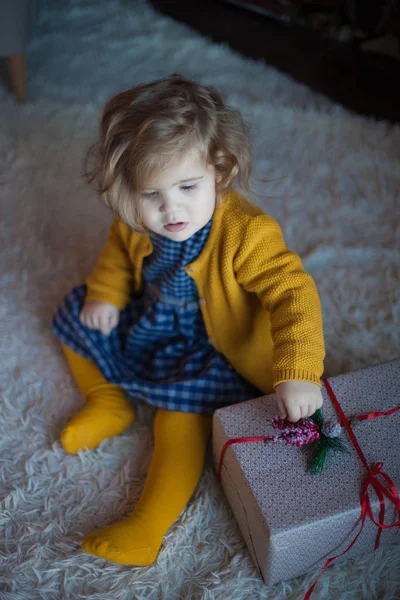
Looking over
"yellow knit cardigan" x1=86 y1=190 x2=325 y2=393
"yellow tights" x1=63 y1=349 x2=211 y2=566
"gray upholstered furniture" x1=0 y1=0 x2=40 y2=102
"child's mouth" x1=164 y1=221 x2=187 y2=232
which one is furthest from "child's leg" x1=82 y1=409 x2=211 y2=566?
"gray upholstered furniture" x1=0 y1=0 x2=40 y2=102

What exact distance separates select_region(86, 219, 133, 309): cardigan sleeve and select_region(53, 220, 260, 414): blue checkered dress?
0.04 metres

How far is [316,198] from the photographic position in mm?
1410

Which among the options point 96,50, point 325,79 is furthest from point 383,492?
point 96,50

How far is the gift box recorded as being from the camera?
0.77 meters

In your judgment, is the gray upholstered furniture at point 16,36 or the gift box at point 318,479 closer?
the gift box at point 318,479

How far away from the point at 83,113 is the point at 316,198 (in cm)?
65

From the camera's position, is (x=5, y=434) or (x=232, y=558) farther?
(x=5, y=434)

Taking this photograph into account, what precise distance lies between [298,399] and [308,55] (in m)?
1.46

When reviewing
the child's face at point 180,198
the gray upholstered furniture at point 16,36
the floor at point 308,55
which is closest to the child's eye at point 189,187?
the child's face at point 180,198

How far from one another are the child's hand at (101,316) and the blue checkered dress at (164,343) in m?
0.02

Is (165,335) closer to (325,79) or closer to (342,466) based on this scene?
(342,466)

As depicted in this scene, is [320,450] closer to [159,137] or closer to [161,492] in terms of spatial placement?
[161,492]

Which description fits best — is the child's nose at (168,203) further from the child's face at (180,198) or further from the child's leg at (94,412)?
the child's leg at (94,412)

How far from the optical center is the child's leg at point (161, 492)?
840 millimetres
